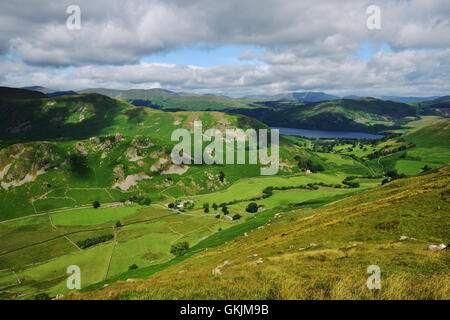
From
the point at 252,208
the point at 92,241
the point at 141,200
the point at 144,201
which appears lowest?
the point at 92,241

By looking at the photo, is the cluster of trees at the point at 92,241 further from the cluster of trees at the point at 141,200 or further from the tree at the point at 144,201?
the cluster of trees at the point at 141,200

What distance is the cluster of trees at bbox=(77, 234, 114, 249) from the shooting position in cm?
11804

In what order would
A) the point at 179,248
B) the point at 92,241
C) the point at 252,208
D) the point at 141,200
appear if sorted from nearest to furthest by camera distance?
1. the point at 179,248
2. the point at 92,241
3. the point at 252,208
4. the point at 141,200

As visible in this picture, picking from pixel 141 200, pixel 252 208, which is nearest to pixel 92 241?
pixel 141 200

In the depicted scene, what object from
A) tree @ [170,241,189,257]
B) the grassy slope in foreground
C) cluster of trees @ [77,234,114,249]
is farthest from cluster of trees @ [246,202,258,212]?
the grassy slope in foreground

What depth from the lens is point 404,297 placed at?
35.1 ft

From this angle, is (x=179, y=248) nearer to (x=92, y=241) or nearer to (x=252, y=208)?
(x=92, y=241)

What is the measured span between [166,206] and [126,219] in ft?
110

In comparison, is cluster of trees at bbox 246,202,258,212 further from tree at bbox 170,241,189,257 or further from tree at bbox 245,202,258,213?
tree at bbox 170,241,189,257

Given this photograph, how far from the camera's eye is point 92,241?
397ft
